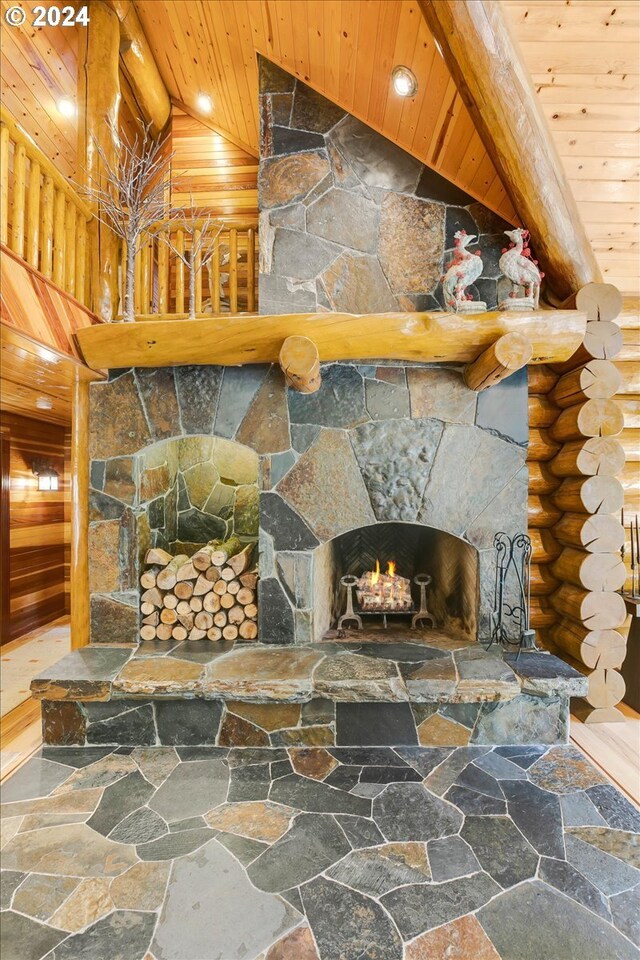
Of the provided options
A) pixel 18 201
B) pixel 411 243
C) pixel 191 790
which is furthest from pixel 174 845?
pixel 411 243

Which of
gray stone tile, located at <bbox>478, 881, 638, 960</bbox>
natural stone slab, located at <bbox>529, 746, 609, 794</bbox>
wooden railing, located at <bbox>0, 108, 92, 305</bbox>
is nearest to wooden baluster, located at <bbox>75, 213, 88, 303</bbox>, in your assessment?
wooden railing, located at <bbox>0, 108, 92, 305</bbox>

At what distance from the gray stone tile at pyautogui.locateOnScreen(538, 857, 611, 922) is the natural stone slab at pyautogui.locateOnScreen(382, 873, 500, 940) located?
9.1 inches

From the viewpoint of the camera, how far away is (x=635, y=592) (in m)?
3.34

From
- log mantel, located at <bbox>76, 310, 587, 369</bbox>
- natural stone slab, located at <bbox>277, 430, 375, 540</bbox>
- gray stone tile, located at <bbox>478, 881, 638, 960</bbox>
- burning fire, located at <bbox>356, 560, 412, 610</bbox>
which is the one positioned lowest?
gray stone tile, located at <bbox>478, 881, 638, 960</bbox>

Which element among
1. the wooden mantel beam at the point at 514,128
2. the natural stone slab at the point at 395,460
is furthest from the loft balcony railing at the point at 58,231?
the wooden mantel beam at the point at 514,128

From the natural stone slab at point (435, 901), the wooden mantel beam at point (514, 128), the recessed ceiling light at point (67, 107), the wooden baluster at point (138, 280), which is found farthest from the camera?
the recessed ceiling light at point (67, 107)

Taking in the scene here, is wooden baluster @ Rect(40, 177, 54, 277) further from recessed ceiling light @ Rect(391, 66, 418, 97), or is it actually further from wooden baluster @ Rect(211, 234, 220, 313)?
recessed ceiling light @ Rect(391, 66, 418, 97)

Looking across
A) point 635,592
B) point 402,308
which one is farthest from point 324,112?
point 635,592

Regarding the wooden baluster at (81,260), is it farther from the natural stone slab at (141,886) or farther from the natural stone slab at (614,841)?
the natural stone slab at (614,841)

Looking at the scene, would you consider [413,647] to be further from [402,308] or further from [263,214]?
[263,214]

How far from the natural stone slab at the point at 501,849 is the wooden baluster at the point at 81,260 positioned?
373cm

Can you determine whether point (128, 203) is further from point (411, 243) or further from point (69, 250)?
point (411, 243)

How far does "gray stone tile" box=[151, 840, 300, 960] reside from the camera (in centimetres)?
153

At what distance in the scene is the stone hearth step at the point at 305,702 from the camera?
2545mm
